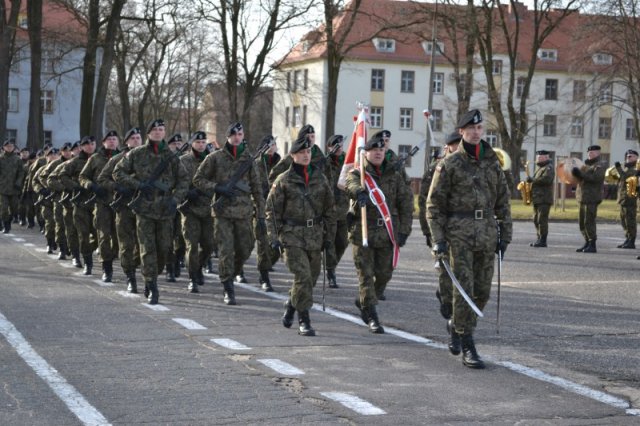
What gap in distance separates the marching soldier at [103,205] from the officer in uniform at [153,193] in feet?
4.90

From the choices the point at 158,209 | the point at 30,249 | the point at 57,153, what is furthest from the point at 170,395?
the point at 57,153

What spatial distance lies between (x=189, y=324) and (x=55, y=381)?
310cm

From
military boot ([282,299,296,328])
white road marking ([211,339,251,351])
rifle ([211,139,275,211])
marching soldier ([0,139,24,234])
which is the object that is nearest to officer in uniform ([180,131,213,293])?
rifle ([211,139,275,211])

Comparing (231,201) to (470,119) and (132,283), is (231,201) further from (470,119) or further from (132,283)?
(470,119)

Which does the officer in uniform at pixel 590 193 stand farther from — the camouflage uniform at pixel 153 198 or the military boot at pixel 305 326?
the military boot at pixel 305 326

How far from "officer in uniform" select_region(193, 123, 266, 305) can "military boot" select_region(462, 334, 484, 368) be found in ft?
14.3

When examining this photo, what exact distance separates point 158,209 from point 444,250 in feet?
15.9

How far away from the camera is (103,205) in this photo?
14.8 m

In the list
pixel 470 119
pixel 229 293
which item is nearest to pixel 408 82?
pixel 229 293

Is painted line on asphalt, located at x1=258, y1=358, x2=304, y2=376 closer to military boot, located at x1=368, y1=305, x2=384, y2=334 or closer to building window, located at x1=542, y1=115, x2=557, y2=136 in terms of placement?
military boot, located at x1=368, y1=305, x2=384, y2=334

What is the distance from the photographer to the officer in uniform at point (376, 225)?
10.5m

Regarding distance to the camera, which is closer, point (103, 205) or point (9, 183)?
point (103, 205)

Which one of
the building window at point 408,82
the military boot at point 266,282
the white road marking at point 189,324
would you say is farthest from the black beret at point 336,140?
the building window at point 408,82

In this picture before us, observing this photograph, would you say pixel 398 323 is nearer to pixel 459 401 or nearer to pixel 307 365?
pixel 307 365
